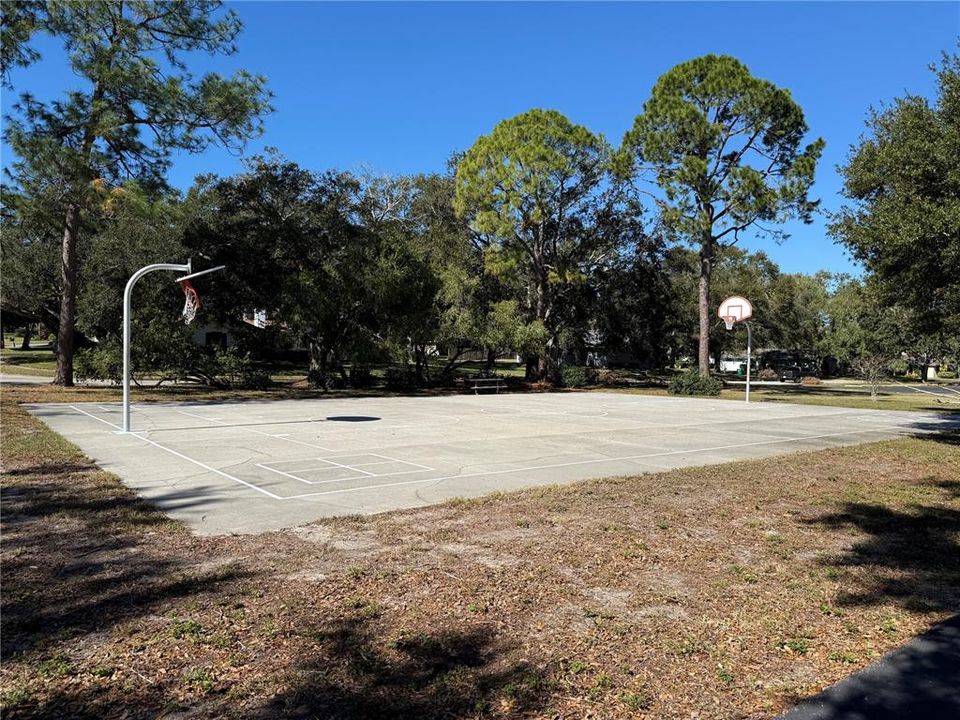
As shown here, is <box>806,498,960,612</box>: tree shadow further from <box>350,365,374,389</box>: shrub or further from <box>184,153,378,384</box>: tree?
<box>350,365,374,389</box>: shrub

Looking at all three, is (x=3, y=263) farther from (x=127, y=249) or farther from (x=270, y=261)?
(x=270, y=261)

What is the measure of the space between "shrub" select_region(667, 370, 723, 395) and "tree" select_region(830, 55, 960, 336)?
17564 mm

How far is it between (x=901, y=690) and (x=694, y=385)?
29.3 meters

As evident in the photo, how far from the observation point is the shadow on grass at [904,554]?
446 cm

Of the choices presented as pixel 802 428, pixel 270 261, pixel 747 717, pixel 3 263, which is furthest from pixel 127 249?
pixel 747 717

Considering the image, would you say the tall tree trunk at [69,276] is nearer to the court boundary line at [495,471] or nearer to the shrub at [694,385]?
the court boundary line at [495,471]

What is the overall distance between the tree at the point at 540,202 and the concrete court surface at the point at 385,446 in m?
14.4

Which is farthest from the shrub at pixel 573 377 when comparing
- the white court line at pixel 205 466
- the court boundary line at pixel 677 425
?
the white court line at pixel 205 466

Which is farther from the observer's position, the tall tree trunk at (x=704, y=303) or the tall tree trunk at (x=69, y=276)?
the tall tree trunk at (x=704, y=303)

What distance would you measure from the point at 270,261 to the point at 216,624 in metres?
29.5

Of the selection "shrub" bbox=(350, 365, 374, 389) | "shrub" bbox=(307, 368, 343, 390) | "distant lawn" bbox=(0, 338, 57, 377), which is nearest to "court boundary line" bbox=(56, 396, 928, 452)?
"shrub" bbox=(307, 368, 343, 390)

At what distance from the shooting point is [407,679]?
3.20 m

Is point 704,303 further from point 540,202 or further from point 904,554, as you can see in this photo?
point 904,554

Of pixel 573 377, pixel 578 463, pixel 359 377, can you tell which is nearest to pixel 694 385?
pixel 573 377
